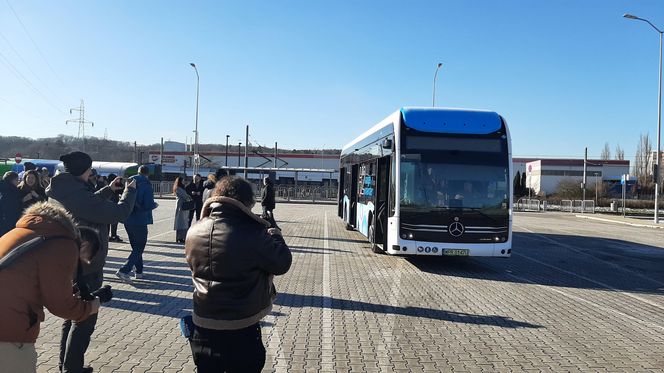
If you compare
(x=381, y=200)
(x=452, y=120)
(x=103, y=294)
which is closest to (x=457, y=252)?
(x=381, y=200)

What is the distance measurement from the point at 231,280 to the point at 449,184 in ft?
28.8

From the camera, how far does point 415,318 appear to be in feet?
23.8

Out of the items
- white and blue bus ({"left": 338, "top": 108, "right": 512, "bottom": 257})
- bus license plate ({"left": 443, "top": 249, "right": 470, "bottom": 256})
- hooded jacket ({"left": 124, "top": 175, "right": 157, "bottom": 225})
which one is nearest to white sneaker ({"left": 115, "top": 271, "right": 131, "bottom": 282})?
hooded jacket ({"left": 124, "top": 175, "right": 157, "bottom": 225})

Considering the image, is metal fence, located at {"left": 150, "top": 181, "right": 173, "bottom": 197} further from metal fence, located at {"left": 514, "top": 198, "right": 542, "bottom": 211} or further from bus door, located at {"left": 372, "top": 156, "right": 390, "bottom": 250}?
bus door, located at {"left": 372, "top": 156, "right": 390, "bottom": 250}

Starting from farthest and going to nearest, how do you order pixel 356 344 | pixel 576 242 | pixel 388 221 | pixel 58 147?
pixel 58 147
pixel 576 242
pixel 388 221
pixel 356 344

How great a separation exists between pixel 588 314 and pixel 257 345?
6.36m

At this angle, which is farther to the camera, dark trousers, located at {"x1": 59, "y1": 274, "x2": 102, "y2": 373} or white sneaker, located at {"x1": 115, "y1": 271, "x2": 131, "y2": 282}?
white sneaker, located at {"x1": 115, "y1": 271, "x2": 131, "y2": 282}

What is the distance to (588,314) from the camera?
7812mm

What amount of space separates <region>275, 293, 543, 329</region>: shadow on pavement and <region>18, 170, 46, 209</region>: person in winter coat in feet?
15.1

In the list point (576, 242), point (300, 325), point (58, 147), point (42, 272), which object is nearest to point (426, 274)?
point (300, 325)

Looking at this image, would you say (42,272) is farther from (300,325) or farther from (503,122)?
(503,122)

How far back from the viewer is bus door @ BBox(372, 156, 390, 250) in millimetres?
12254

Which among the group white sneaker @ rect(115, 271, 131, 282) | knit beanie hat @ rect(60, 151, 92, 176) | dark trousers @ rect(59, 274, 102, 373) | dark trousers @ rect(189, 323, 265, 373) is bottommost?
white sneaker @ rect(115, 271, 131, 282)

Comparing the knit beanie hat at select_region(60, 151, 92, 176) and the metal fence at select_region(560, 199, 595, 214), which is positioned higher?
the knit beanie hat at select_region(60, 151, 92, 176)
